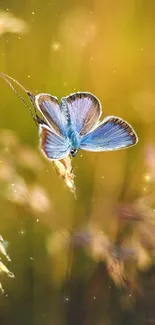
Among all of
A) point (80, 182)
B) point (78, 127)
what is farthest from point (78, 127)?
point (80, 182)

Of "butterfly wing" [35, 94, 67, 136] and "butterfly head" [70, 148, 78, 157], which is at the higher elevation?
"butterfly wing" [35, 94, 67, 136]

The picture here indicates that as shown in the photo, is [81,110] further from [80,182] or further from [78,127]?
[80,182]

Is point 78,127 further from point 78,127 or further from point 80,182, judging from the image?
point 80,182

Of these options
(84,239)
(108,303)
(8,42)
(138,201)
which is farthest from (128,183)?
(8,42)

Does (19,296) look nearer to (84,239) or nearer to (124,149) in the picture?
(84,239)

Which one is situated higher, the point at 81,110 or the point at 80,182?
the point at 81,110

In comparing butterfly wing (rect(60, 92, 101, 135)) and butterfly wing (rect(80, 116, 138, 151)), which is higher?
butterfly wing (rect(60, 92, 101, 135))
